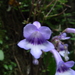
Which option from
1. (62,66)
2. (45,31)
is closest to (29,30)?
(45,31)

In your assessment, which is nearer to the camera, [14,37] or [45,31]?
[45,31]

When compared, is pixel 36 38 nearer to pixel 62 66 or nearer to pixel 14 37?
pixel 62 66

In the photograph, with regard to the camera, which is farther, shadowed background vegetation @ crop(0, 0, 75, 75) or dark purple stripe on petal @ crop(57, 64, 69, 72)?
shadowed background vegetation @ crop(0, 0, 75, 75)

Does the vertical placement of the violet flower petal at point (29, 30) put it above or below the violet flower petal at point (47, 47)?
above

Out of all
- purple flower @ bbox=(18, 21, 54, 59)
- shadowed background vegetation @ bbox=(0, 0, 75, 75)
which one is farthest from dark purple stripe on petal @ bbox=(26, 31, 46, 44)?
shadowed background vegetation @ bbox=(0, 0, 75, 75)

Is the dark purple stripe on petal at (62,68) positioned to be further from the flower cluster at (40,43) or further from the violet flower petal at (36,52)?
the violet flower petal at (36,52)

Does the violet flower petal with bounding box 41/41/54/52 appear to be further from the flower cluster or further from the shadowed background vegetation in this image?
the shadowed background vegetation

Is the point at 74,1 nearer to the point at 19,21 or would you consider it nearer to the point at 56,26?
the point at 56,26

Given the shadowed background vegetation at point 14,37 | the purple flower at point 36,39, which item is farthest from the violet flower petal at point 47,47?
the shadowed background vegetation at point 14,37

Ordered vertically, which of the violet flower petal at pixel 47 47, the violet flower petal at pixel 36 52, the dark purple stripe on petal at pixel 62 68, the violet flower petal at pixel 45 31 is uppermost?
the violet flower petal at pixel 45 31
